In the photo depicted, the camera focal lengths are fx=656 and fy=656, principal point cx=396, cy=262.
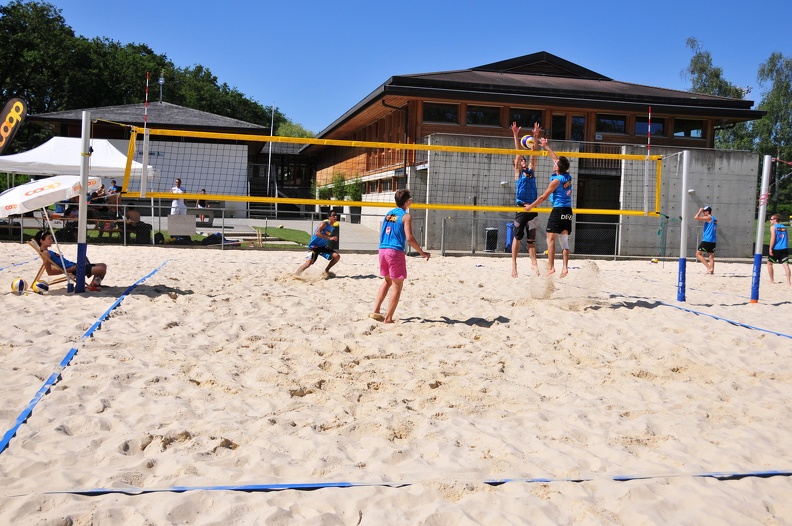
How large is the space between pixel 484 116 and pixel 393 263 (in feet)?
58.5

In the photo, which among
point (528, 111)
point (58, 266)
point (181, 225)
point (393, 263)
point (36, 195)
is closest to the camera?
point (393, 263)

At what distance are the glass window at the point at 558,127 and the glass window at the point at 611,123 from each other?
4.37 ft

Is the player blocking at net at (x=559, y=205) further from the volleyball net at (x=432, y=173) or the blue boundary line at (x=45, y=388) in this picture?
the blue boundary line at (x=45, y=388)

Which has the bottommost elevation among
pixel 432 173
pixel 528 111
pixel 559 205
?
pixel 559 205

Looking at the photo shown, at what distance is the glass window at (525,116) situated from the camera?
23.1m

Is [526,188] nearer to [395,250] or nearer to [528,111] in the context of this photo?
[395,250]

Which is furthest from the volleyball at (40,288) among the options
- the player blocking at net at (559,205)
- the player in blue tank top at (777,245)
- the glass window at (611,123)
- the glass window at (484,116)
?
the glass window at (611,123)

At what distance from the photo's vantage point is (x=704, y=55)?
133 ft

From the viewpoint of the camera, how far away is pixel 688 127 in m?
24.8

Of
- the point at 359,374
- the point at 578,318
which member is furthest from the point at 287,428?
the point at 578,318

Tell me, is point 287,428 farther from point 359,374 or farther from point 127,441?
point 359,374

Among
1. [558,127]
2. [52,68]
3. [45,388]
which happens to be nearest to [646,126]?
[558,127]

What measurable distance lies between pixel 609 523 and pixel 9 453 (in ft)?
8.43

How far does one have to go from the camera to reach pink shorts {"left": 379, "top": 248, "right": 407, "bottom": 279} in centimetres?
619
